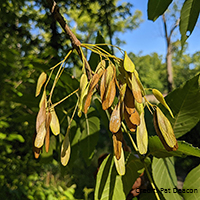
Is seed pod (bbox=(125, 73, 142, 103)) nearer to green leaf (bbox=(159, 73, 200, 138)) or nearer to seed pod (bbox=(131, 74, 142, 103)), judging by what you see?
seed pod (bbox=(131, 74, 142, 103))

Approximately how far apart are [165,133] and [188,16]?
0.21 meters

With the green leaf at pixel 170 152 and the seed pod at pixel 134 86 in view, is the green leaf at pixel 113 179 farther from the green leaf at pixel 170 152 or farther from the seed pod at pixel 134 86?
the seed pod at pixel 134 86

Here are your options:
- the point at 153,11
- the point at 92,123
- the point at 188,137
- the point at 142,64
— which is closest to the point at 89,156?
the point at 92,123

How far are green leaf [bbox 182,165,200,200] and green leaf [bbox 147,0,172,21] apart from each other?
0.98 ft

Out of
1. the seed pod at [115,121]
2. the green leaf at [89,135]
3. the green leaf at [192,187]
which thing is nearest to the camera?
the seed pod at [115,121]

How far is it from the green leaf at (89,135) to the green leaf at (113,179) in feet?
0.44

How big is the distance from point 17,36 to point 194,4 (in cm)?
163

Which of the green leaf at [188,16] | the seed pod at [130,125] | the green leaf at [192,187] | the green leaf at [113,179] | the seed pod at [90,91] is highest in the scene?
the green leaf at [188,16]

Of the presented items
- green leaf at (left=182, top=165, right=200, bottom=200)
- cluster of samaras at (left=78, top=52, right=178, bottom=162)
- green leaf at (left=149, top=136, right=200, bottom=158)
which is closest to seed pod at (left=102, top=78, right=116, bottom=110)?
cluster of samaras at (left=78, top=52, right=178, bottom=162)

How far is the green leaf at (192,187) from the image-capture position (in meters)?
0.38

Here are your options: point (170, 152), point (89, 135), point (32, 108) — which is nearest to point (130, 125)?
point (170, 152)

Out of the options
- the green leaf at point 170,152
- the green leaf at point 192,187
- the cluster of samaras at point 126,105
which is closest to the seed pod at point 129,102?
the cluster of samaras at point 126,105

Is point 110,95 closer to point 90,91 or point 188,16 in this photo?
point 90,91

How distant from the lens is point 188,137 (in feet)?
11.1
